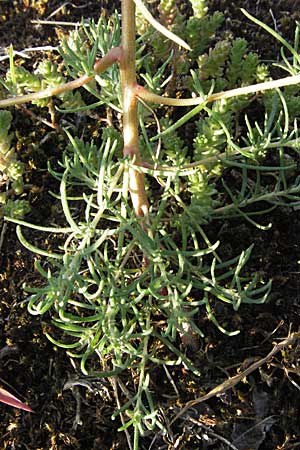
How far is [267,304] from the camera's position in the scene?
1.52 metres

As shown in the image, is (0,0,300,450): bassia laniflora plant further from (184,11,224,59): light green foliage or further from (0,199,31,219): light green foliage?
(0,199,31,219): light green foliage

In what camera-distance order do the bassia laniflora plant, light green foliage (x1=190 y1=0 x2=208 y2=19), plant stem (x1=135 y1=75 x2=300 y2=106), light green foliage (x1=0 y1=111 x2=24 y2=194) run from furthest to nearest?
1. light green foliage (x1=190 y1=0 x2=208 y2=19)
2. light green foliage (x1=0 y1=111 x2=24 y2=194)
3. the bassia laniflora plant
4. plant stem (x1=135 y1=75 x2=300 y2=106)

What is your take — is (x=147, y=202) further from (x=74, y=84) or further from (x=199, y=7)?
(x=199, y=7)

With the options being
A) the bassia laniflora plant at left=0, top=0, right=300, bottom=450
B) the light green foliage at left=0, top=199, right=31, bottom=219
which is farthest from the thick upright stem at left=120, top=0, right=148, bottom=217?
the light green foliage at left=0, top=199, right=31, bottom=219

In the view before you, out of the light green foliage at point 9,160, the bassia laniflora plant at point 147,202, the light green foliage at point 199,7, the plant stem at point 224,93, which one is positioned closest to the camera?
the plant stem at point 224,93

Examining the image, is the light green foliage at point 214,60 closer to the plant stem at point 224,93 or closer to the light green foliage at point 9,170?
the light green foliage at point 9,170

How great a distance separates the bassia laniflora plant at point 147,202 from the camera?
107cm

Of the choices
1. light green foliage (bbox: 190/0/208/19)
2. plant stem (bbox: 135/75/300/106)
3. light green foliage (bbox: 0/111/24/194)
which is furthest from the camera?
light green foliage (bbox: 190/0/208/19)

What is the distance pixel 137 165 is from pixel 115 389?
0.56 meters

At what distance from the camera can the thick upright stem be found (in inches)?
39.6

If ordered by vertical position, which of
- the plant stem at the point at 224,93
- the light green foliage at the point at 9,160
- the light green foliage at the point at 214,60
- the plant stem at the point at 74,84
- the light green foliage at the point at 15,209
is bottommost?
the light green foliage at the point at 15,209

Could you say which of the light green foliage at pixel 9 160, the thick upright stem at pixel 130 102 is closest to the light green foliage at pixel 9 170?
the light green foliage at pixel 9 160

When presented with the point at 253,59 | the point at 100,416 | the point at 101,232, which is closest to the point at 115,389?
the point at 100,416

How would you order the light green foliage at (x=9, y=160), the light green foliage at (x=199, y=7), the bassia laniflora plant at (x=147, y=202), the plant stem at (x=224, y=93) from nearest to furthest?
the plant stem at (x=224, y=93) → the bassia laniflora plant at (x=147, y=202) → the light green foliage at (x=9, y=160) → the light green foliage at (x=199, y=7)
